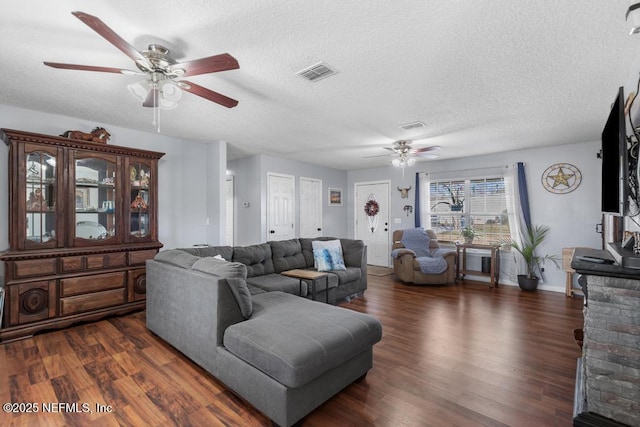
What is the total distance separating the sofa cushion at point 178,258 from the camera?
2635mm

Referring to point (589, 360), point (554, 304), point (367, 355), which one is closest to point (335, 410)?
point (367, 355)

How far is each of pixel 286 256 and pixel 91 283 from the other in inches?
95.0

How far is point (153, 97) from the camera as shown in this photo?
235 centimetres

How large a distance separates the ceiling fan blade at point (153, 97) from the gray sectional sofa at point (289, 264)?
1.63 m

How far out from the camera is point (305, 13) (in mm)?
1737

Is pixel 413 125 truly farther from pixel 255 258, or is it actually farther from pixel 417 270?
pixel 255 258

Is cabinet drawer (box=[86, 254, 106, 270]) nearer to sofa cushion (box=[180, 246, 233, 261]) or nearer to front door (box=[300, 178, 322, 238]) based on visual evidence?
sofa cushion (box=[180, 246, 233, 261])

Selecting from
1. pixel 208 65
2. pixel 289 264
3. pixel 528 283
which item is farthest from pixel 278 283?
pixel 528 283

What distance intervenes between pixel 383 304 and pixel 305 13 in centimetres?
368

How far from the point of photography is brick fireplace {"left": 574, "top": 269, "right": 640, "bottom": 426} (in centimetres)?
163

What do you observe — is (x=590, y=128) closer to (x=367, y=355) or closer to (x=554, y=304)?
(x=554, y=304)

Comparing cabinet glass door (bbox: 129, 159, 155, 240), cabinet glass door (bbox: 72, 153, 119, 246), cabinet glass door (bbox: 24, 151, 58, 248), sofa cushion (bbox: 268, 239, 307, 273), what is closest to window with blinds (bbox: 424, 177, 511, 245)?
sofa cushion (bbox: 268, 239, 307, 273)

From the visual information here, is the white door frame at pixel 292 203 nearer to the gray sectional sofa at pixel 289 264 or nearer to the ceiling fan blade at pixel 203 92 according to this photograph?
the gray sectional sofa at pixel 289 264

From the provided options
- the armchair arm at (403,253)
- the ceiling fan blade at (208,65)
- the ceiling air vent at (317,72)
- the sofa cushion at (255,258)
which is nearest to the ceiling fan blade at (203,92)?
the ceiling fan blade at (208,65)
